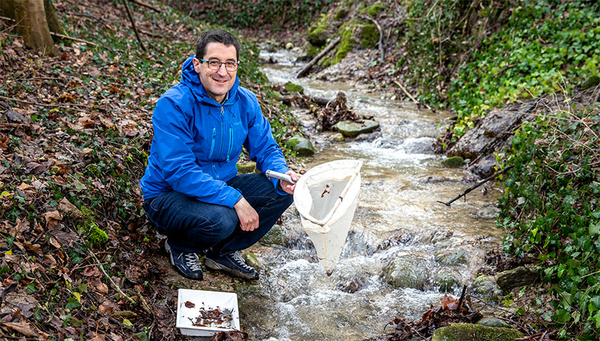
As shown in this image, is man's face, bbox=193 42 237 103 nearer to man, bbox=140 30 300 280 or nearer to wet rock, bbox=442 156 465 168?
man, bbox=140 30 300 280

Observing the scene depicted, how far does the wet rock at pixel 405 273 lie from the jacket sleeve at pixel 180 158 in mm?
1466

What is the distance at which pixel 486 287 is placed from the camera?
3482 millimetres

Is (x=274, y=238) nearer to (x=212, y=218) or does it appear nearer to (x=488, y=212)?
(x=212, y=218)

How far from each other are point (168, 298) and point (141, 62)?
5.25 m

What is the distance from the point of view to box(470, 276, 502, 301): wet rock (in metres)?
3.41

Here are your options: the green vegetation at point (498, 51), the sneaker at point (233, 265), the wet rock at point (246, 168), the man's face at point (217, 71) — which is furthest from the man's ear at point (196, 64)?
the green vegetation at point (498, 51)

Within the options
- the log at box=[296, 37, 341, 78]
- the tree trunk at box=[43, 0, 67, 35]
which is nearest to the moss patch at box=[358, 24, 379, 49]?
the log at box=[296, 37, 341, 78]

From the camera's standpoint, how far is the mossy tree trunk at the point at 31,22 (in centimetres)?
552

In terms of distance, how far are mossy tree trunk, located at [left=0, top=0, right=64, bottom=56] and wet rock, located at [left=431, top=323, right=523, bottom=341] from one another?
5.45 metres

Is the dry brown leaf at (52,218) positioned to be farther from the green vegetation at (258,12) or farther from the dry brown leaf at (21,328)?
the green vegetation at (258,12)

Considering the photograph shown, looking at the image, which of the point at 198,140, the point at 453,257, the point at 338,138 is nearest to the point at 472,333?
the point at 453,257

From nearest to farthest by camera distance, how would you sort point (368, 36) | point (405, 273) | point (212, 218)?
point (212, 218) < point (405, 273) < point (368, 36)

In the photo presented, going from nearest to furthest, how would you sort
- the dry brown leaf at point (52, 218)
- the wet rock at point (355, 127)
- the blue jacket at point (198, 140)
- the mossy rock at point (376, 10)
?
the dry brown leaf at point (52, 218)
the blue jacket at point (198, 140)
the wet rock at point (355, 127)
the mossy rock at point (376, 10)

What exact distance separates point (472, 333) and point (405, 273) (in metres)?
1.00
